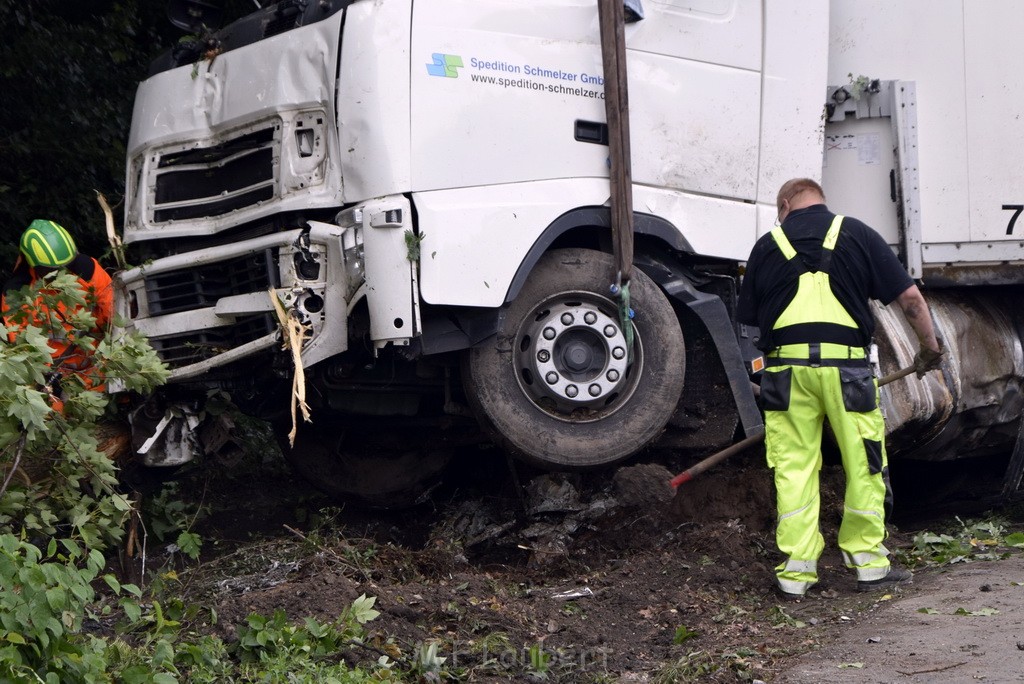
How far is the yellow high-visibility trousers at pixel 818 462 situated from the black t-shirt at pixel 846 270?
173 mm

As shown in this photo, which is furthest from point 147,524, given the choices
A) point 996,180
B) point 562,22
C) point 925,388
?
point 996,180

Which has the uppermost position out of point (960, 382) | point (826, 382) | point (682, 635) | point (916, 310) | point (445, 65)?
point (445, 65)

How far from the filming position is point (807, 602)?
4.84m

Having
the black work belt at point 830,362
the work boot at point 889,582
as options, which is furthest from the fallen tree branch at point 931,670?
the black work belt at point 830,362

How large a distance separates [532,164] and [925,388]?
90.7 inches

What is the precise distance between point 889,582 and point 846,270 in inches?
49.3

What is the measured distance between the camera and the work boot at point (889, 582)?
4.89 m

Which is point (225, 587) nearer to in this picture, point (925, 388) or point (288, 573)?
point (288, 573)

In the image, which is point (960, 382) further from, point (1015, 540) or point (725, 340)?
point (725, 340)

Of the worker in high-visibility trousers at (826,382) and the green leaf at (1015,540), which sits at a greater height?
the worker in high-visibility trousers at (826,382)

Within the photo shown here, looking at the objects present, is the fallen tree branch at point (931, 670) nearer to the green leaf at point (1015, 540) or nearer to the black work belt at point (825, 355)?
the black work belt at point (825, 355)

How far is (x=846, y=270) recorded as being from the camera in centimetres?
489

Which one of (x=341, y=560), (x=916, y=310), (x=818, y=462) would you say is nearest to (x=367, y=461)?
(x=341, y=560)

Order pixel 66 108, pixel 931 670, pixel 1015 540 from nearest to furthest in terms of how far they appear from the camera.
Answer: pixel 931 670
pixel 1015 540
pixel 66 108
